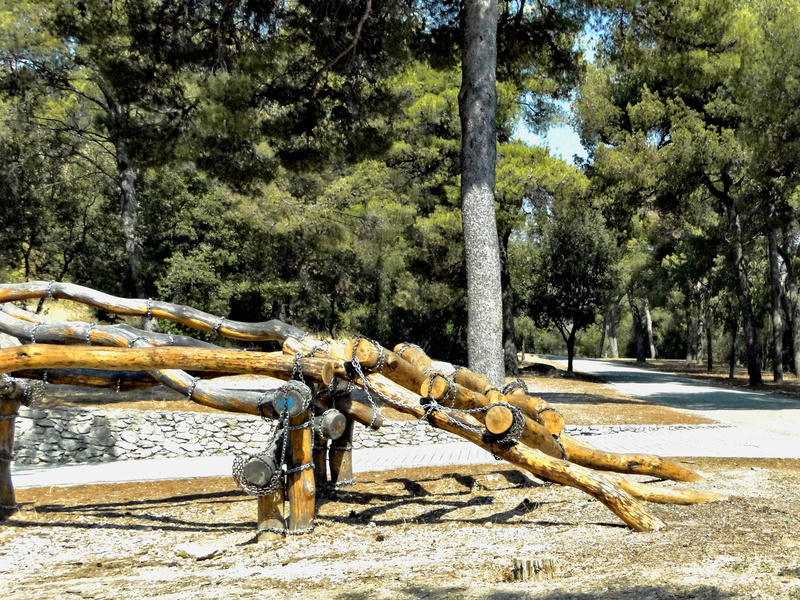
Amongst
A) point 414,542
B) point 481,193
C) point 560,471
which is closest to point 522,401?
point 560,471

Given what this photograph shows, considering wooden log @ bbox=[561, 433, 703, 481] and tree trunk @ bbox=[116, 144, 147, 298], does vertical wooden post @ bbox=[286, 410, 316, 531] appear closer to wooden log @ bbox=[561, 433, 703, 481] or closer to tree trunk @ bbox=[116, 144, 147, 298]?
wooden log @ bbox=[561, 433, 703, 481]

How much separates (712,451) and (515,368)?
1676 centimetres

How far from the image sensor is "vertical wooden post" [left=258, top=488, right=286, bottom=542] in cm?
650

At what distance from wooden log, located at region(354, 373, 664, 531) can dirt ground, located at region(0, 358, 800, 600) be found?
0.17 m

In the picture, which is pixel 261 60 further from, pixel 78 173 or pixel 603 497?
pixel 78 173

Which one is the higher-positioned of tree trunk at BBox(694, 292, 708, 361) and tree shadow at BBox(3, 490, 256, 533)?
tree trunk at BBox(694, 292, 708, 361)

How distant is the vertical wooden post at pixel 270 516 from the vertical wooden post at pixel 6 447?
3049 mm

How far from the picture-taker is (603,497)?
20.2 ft

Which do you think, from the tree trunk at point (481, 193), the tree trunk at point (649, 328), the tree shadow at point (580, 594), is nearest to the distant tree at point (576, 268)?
the tree trunk at point (481, 193)

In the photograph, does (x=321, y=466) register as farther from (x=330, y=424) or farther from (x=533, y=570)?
(x=533, y=570)

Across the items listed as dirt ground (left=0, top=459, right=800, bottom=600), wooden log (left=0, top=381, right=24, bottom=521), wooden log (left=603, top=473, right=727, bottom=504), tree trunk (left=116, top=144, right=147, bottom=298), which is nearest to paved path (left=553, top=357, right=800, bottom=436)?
dirt ground (left=0, top=459, right=800, bottom=600)

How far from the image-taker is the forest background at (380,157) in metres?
12.3

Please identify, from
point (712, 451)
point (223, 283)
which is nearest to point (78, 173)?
point (223, 283)

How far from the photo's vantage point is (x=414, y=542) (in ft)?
20.7
